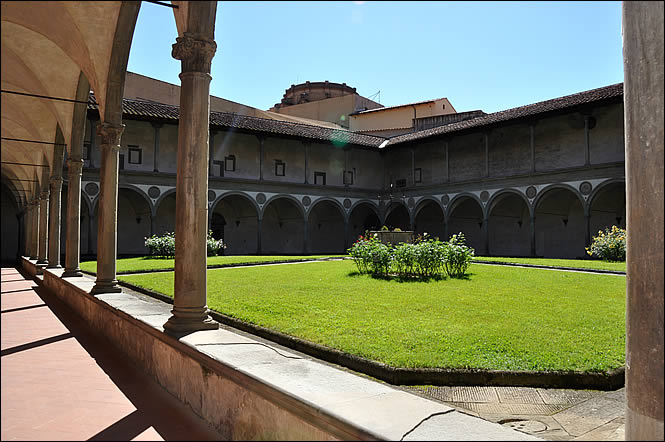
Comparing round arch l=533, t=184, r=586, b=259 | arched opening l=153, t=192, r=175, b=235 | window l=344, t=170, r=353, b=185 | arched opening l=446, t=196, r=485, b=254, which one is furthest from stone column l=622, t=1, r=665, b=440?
window l=344, t=170, r=353, b=185

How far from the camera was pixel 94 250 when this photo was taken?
23.0 m

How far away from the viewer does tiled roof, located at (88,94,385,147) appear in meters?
22.0

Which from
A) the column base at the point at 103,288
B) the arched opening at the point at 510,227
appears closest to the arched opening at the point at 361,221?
the arched opening at the point at 510,227

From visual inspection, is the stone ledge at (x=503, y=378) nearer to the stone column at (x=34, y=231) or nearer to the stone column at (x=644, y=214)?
the stone column at (x=644, y=214)

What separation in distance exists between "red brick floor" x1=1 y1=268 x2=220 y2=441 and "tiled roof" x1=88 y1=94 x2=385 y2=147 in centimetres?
1664

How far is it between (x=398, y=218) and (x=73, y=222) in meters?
23.1

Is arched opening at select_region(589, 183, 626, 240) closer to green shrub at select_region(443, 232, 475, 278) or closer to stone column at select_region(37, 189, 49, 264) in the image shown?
green shrub at select_region(443, 232, 475, 278)

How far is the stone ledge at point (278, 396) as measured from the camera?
1.95 meters

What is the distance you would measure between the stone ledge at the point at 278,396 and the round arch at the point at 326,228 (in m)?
25.7

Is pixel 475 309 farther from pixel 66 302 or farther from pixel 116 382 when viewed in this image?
pixel 66 302

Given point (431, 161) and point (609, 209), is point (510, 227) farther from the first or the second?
point (431, 161)

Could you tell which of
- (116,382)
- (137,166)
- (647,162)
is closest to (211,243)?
(137,166)

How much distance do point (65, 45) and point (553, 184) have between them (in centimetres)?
1920

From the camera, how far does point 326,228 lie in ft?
99.9
